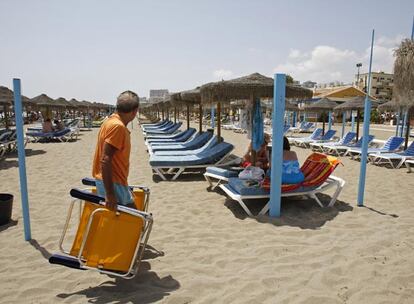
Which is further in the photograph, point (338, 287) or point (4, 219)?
point (4, 219)

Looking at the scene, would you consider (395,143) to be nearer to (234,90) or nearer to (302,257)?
(234,90)

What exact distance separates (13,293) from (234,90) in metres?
4.41

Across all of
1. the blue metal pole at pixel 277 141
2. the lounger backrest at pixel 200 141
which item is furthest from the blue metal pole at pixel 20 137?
the lounger backrest at pixel 200 141

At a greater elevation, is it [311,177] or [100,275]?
[311,177]

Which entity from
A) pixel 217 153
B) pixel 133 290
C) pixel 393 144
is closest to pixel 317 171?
pixel 217 153

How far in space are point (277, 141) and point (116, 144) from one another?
8.12 feet

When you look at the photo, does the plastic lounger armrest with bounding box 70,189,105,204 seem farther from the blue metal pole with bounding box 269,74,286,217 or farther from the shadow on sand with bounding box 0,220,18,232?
the blue metal pole with bounding box 269,74,286,217

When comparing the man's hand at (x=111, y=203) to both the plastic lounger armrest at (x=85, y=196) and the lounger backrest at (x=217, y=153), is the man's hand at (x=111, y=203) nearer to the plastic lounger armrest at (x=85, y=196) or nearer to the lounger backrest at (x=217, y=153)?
the plastic lounger armrest at (x=85, y=196)

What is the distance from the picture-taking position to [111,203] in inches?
96.2

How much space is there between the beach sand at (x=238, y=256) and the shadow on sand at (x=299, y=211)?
0.6 inches

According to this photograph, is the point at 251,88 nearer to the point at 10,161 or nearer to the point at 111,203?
the point at 111,203

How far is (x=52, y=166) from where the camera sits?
27.7 feet

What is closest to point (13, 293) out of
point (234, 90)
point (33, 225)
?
point (33, 225)

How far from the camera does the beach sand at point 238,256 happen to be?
2.59 metres
